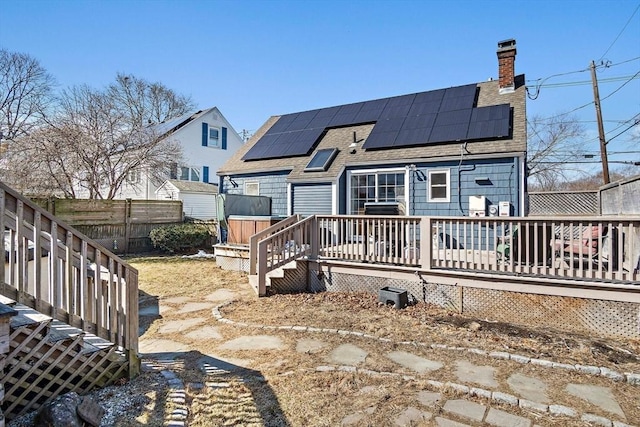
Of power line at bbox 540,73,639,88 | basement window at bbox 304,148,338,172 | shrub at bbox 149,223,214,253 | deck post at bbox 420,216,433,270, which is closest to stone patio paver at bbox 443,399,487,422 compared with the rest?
deck post at bbox 420,216,433,270

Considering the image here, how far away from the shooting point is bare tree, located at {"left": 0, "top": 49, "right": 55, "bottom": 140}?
64.8 ft

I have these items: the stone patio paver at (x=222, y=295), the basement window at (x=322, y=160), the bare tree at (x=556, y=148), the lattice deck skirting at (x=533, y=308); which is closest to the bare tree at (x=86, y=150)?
the basement window at (x=322, y=160)

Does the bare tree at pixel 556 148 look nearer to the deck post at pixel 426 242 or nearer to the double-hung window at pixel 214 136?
the double-hung window at pixel 214 136

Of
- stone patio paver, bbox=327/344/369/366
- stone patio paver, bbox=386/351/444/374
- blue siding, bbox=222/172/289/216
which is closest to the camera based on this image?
stone patio paver, bbox=386/351/444/374

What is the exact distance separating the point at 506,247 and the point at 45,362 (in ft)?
20.5

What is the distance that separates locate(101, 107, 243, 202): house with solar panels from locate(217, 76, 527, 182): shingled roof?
829 centimetres

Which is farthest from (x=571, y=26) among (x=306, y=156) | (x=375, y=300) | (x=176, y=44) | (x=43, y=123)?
(x=43, y=123)

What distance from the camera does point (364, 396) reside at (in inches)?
124

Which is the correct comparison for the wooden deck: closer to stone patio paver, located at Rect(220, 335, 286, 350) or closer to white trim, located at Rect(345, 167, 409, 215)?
stone patio paver, located at Rect(220, 335, 286, 350)

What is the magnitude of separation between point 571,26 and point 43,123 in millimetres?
20147

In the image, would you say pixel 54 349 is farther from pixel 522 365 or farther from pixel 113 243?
pixel 113 243

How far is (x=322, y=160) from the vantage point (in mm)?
10977

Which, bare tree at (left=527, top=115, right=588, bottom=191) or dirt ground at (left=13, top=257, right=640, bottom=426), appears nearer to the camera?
dirt ground at (left=13, top=257, right=640, bottom=426)

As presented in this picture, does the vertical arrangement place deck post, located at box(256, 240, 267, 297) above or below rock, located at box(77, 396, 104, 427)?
above
